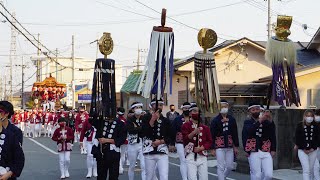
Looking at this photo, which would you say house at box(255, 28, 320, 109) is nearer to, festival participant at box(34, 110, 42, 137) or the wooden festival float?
festival participant at box(34, 110, 42, 137)

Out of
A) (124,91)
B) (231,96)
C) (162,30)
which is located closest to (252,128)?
(162,30)

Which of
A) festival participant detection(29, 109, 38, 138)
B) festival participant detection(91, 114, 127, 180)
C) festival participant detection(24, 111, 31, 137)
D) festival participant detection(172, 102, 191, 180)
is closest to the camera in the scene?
festival participant detection(91, 114, 127, 180)

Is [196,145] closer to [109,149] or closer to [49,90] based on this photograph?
[109,149]

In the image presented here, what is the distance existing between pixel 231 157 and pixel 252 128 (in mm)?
1390

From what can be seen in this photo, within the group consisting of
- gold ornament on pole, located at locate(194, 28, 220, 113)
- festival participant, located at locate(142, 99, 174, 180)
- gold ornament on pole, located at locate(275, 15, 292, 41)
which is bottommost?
festival participant, located at locate(142, 99, 174, 180)

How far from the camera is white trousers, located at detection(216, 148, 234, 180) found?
38.9ft

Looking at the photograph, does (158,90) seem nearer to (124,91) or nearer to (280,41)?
(280,41)

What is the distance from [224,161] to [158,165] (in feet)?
7.53

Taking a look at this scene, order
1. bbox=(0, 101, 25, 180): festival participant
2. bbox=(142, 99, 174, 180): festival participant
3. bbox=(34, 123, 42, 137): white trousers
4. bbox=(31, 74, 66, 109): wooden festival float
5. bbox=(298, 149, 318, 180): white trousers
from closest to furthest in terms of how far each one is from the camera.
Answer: bbox=(0, 101, 25, 180): festival participant → bbox=(142, 99, 174, 180): festival participant → bbox=(298, 149, 318, 180): white trousers → bbox=(34, 123, 42, 137): white trousers → bbox=(31, 74, 66, 109): wooden festival float

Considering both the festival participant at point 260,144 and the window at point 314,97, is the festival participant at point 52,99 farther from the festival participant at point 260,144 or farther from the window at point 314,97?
the festival participant at point 260,144

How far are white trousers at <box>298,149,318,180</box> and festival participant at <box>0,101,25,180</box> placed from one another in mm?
6668

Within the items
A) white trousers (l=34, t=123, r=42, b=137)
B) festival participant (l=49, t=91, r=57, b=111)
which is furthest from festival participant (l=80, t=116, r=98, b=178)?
festival participant (l=49, t=91, r=57, b=111)

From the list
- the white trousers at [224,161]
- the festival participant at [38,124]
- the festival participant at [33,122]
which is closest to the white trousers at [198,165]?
the white trousers at [224,161]

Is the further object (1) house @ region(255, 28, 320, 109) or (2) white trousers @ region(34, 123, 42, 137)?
(2) white trousers @ region(34, 123, 42, 137)
